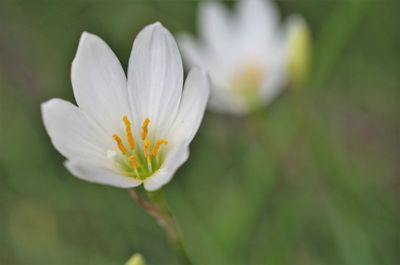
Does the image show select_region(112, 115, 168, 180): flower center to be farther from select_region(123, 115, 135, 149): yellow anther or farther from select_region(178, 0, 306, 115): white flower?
select_region(178, 0, 306, 115): white flower

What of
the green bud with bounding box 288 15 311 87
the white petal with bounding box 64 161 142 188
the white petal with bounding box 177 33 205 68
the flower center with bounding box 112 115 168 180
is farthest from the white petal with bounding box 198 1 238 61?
the white petal with bounding box 64 161 142 188

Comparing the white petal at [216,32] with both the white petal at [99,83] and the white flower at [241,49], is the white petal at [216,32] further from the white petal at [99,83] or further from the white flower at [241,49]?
the white petal at [99,83]

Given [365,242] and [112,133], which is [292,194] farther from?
[112,133]

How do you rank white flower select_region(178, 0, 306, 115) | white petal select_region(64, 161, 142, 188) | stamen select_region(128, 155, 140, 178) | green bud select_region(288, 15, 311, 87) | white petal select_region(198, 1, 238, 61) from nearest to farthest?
white petal select_region(64, 161, 142, 188) → stamen select_region(128, 155, 140, 178) → green bud select_region(288, 15, 311, 87) → white flower select_region(178, 0, 306, 115) → white petal select_region(198, 1, 238, 61)

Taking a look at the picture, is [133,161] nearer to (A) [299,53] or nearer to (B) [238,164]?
(A) [299,53]

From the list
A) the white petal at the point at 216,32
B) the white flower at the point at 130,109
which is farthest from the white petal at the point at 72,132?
the white petal at the point at 216,32

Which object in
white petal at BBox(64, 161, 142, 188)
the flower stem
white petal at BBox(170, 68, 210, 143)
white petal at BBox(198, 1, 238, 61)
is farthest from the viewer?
white petal at BBox(198, 1, 238, 61)
